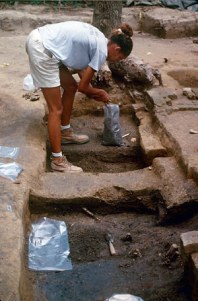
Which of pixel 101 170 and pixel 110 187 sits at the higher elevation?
pixel 110 187

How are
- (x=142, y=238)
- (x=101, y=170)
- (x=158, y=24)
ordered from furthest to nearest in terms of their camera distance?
(x=158, y=24)
(x=101, y=170)
(x=142, y=238)

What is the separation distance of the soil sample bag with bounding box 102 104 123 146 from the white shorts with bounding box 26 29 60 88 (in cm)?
85

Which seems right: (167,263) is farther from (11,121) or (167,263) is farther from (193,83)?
(193,83)

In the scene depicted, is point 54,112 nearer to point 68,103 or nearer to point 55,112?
point 55,112

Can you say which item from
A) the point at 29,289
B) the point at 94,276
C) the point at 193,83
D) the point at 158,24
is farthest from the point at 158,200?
the point at 158,24

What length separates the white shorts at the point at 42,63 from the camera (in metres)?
4.68

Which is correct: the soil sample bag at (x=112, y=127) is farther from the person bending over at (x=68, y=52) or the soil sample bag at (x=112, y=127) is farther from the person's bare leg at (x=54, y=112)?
the person's bare leg at (x=54, y=112)

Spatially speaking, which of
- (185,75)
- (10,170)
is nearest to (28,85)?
(10,170)

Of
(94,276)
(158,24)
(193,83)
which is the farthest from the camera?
(158,24)

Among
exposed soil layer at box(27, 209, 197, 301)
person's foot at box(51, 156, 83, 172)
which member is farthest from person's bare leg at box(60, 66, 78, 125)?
exposed soil layer at box(27, 209, 197, 301)

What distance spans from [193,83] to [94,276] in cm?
439

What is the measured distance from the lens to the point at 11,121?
5.56 m

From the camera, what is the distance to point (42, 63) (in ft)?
15.4

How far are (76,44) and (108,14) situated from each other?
3142 mm
